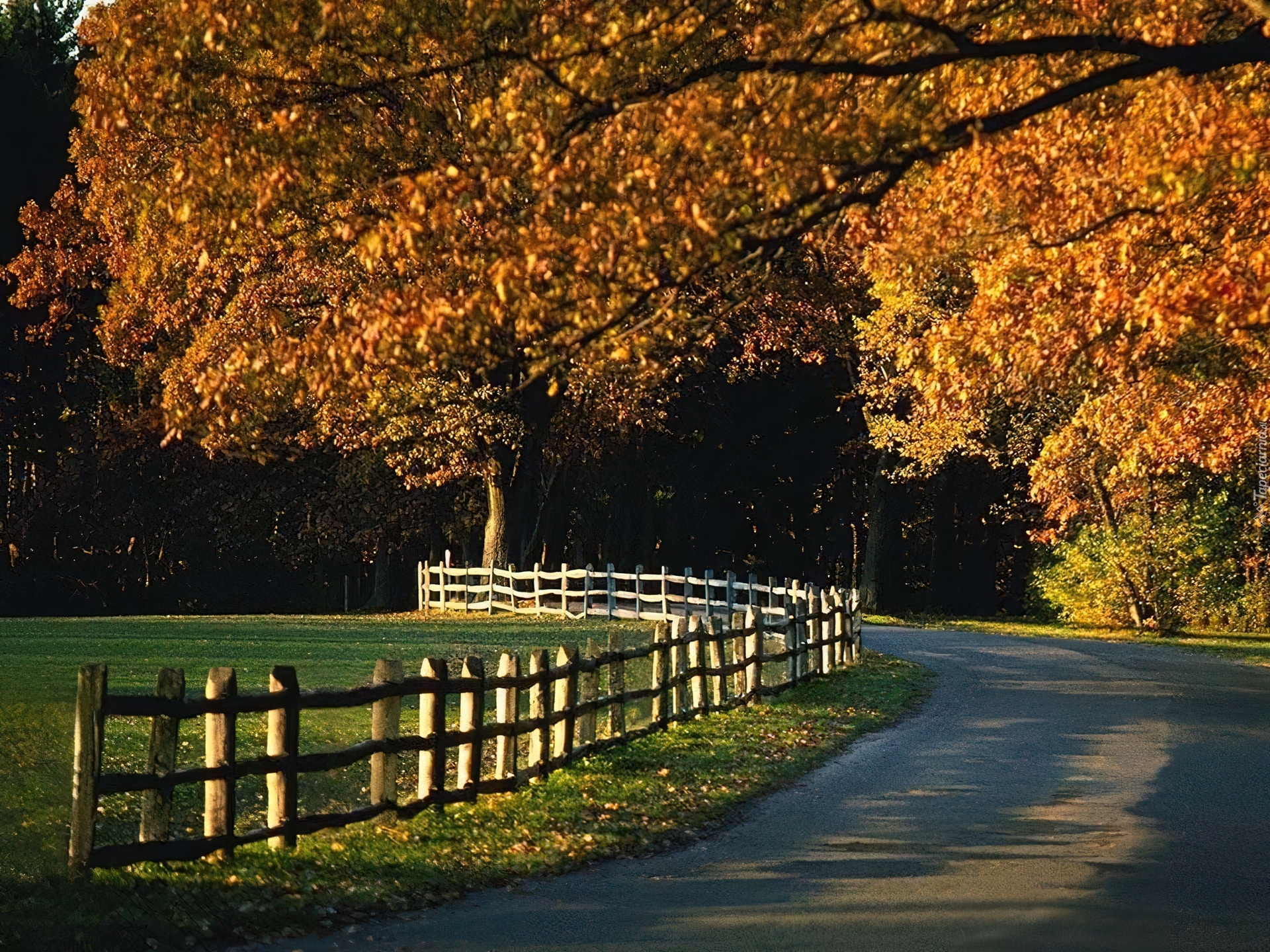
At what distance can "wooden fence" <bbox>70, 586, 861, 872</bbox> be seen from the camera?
35.6 feet

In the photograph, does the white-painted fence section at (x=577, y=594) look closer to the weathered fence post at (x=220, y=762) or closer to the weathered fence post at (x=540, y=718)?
the weathered fence post at (x=540, y=718)

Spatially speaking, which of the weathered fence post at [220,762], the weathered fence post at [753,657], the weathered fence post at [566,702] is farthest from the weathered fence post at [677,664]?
the weathered fence post at [220,762]

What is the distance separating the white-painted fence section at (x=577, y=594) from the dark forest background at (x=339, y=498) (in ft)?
7.23

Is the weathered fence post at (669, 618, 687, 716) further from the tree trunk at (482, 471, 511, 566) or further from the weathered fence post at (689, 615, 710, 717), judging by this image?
the tree trunk at (482, 471, 511, 566)

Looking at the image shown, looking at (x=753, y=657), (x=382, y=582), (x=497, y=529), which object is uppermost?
(x=497, y=529)

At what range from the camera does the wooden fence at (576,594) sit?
138ft

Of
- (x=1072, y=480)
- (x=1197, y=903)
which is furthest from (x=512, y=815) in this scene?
(x=1072, y=480)

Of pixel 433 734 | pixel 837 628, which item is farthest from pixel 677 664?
pixel 837 628

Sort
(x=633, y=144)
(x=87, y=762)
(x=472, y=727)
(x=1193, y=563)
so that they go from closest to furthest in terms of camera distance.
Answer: (x=87, y=762), (x=472, y=727), (x=633, y=144), (x=1193, y=563)

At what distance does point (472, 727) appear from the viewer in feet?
48.3

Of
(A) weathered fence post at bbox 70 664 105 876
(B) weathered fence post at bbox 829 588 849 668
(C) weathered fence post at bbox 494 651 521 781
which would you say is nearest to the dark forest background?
(B) weathered fence post at bbox 829 588 849 668

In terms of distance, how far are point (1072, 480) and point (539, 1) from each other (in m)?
32.6

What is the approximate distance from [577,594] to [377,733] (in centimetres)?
3117

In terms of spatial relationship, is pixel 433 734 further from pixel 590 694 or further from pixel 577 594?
pixel 577 594
